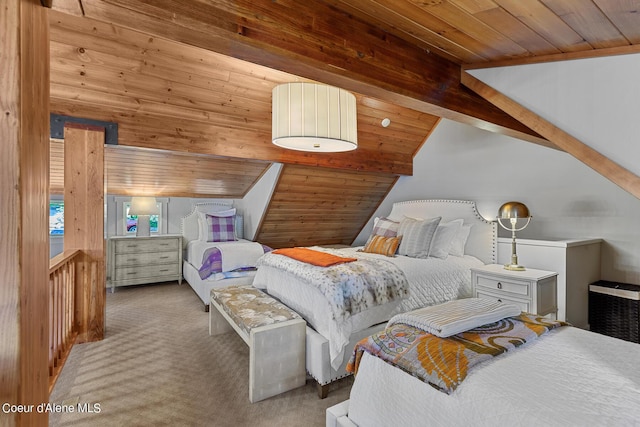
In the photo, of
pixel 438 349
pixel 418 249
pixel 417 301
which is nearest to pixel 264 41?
pixel 438 349

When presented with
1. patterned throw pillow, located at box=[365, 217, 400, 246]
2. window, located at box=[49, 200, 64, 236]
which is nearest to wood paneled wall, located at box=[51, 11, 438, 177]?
patterned throw pillow, located at box=[365, 217, 400, 246]

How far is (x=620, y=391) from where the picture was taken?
3.14 ft

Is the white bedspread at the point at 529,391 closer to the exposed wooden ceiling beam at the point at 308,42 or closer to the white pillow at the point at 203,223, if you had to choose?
the exposed wooden ceiling beam at the point at 308,42

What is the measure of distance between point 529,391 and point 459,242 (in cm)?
251

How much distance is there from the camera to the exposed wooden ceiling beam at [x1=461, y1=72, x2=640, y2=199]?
1.25 metres

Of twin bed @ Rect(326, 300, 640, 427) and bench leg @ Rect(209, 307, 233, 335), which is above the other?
twin bed @ Rect(326, 300, 640, 427)

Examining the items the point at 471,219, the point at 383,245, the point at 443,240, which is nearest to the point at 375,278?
the point at 383,245

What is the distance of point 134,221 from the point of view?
495 centimetres

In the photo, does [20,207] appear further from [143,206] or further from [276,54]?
[143,206]

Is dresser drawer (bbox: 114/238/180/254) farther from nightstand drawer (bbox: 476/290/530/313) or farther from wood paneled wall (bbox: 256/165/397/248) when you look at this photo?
nightstand drawer (bbox: 476/290/530/313)

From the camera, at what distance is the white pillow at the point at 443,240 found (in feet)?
10.2

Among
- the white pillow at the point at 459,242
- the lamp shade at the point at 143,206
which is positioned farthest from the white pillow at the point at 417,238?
the lamp shade at the point at 143,206

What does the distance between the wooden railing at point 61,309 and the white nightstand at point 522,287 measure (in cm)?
313

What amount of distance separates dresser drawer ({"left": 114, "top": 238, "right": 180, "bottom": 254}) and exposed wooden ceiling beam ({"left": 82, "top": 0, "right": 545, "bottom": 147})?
3977 mm
